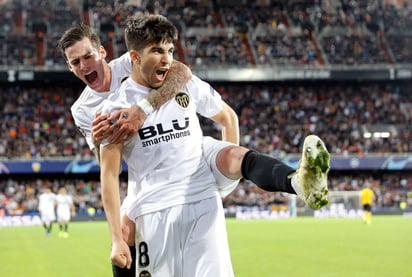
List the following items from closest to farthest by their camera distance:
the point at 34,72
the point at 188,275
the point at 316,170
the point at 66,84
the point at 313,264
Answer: the point at 316,170
the point at 188,275
the point at 313,264
the point at 34,72
the point at 66,84

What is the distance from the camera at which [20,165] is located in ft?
127

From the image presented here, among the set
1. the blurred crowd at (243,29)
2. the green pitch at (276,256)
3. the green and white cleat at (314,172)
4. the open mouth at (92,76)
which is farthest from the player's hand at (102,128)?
the blurred crowd at (243,29)

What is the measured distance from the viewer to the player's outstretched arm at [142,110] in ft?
15.3

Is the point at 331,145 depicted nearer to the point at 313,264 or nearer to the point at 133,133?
the point at 313,264

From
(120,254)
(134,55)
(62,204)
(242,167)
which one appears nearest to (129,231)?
(120,254)

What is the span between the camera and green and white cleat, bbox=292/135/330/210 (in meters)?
3.88

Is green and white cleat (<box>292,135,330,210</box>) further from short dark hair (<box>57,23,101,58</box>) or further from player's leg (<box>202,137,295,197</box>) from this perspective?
short dark hair (<box>57,23,101,58</box>)

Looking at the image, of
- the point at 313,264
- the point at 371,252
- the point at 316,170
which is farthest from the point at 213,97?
the point at 371,252

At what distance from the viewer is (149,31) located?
457cm

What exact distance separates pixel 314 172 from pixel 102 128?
4.94ft

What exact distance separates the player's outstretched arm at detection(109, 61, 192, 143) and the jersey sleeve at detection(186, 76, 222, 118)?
0.48 ft

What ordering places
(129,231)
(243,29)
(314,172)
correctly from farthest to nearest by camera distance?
(243,29)
(129,231)
(314,172)

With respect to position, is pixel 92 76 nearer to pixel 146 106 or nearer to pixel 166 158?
pixel 146 106

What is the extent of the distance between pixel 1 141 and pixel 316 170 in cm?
3778
